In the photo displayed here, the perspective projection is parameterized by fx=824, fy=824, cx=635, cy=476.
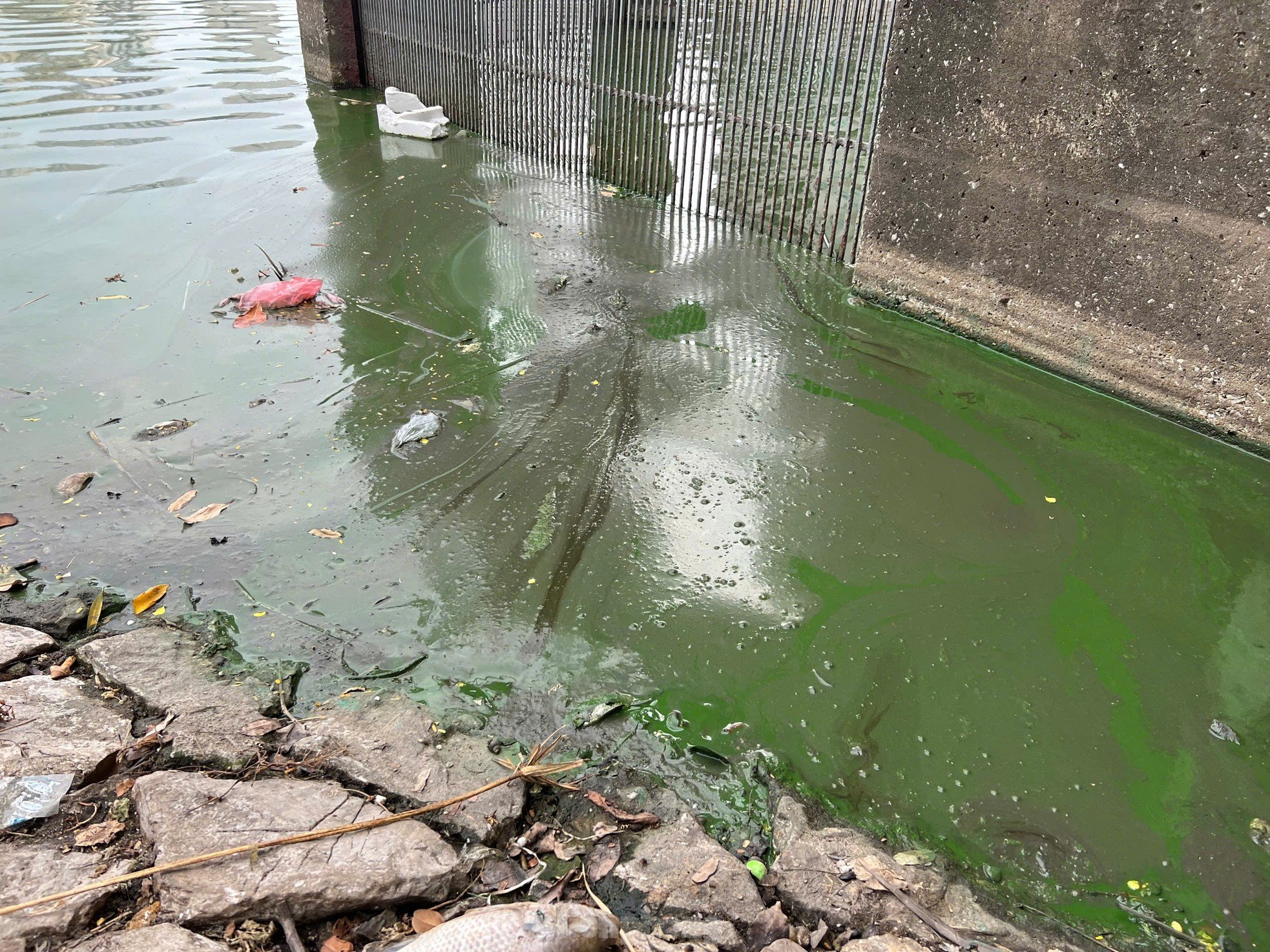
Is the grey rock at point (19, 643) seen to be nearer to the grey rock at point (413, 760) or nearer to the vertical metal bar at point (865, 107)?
the grey rock at point (413, 760)

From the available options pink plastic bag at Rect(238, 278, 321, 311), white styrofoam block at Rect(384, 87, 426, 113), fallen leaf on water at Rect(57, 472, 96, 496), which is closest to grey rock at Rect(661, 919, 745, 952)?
fallen leaf on water at Rect(57, 472, 96, 496)

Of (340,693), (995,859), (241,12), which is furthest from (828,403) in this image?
(241,12)

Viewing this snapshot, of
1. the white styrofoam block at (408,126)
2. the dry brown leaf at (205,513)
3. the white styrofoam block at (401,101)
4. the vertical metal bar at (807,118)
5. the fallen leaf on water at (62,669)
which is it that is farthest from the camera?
the white styrofoam block at (401,101)

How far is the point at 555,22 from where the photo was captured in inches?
300

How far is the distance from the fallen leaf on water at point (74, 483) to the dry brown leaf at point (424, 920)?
9.04 ft

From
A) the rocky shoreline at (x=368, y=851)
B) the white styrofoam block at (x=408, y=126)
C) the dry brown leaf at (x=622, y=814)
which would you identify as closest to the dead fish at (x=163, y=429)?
the rocky shoreline at (x=368, y=851)

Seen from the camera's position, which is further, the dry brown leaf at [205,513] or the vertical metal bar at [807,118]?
the vertical metal bar at [807,118]

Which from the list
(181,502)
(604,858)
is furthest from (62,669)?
(604,858)

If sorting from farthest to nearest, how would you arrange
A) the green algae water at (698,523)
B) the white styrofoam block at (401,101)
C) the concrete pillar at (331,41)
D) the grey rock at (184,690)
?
the concrete pillar at (331,41) → the white styrofoam block at (401,101) → the green algae water at (698,523) → the grey rock at (184,690)

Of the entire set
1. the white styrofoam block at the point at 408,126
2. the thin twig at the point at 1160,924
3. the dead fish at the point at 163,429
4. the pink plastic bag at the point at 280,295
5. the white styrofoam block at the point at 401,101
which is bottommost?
the thin twig at the point at 1160,924

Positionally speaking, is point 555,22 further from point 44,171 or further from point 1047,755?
point 1047,755

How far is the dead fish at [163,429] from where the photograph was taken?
411 centimetres

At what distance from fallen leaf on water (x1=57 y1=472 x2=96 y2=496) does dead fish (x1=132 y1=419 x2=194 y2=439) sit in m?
0.33

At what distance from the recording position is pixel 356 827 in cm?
229
